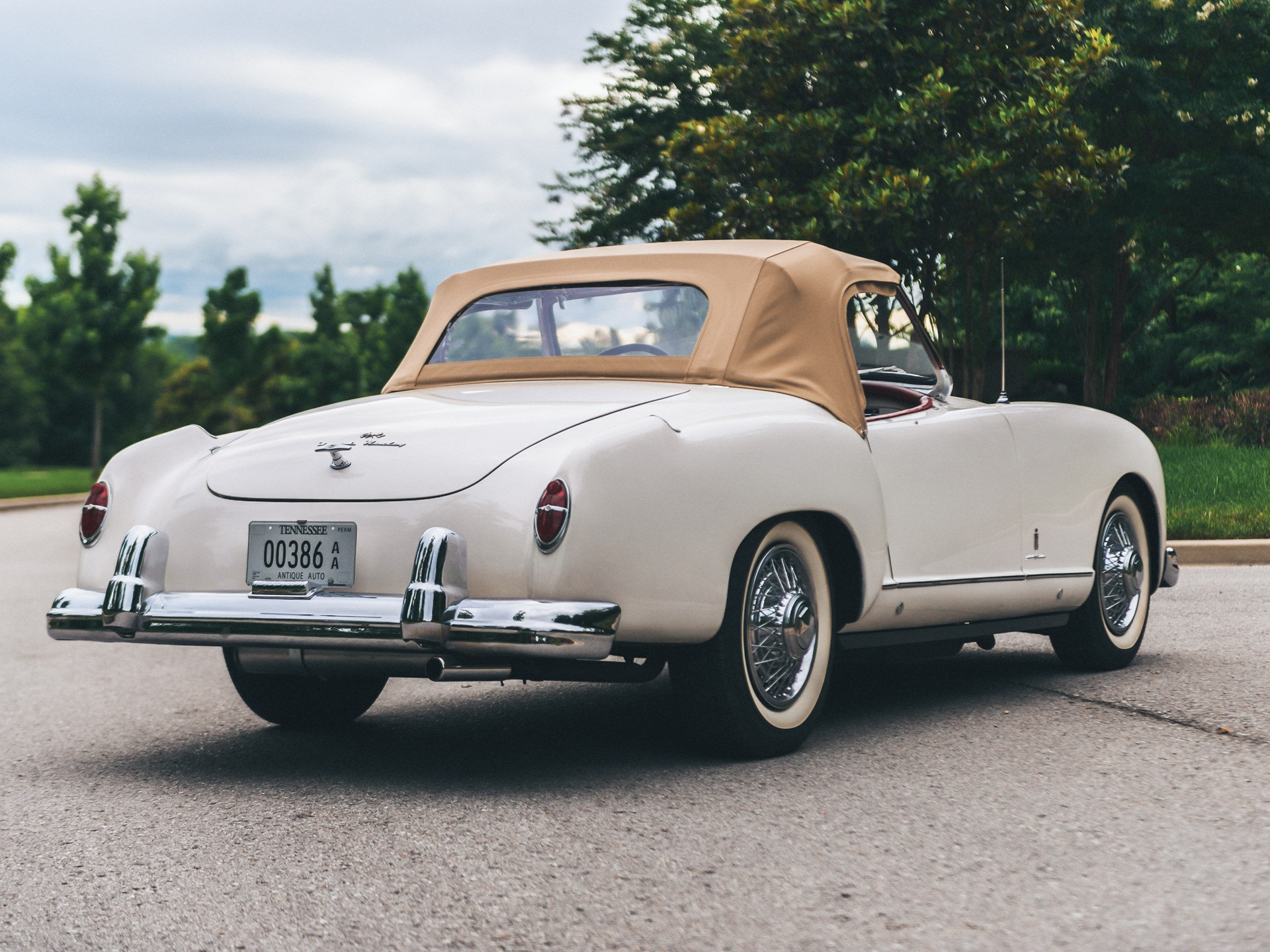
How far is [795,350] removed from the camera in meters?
5.39

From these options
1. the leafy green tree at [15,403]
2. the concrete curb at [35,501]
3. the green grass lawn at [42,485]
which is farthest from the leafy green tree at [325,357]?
the concrete curb at [35,501]

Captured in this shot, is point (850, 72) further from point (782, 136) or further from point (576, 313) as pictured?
point (576, 313)

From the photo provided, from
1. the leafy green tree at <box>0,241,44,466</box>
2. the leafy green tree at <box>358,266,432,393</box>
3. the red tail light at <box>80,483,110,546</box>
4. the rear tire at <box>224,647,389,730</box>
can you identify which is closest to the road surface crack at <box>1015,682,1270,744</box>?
Result: the rear tire at <box>224,647,389,730</box>

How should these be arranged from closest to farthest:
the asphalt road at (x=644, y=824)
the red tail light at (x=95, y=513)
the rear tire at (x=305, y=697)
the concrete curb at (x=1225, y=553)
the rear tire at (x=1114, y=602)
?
the asphalt road at (x=644, y=824) < the red tail light at (x=95, y=513) < the rear tire at (x=305, y=697) < the rear tire at (x=1114, y=602) < the concrete curb at (x=1225, y=553)

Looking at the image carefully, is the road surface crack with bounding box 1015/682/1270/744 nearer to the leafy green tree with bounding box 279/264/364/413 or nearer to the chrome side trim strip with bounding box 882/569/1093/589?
the chrome side trim strip with bounding box 882/569/1093/589

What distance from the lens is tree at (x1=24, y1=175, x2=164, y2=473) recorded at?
37.1 metres

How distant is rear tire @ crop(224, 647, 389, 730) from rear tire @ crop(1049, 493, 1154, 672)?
3032 mm

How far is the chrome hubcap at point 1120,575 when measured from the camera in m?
6.78

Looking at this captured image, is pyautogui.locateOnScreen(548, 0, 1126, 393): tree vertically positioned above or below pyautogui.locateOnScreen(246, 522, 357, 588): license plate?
above

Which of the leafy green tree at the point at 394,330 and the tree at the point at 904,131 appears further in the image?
the leafy green tree at the point at 394,330

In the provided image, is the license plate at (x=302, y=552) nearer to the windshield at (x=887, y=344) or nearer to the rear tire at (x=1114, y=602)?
the windshield at (x=887, y=344)

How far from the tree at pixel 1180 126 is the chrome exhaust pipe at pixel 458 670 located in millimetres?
17356

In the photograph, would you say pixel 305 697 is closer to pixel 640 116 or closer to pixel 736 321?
pixel 736 321

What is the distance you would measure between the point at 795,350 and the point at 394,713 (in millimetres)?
2208
